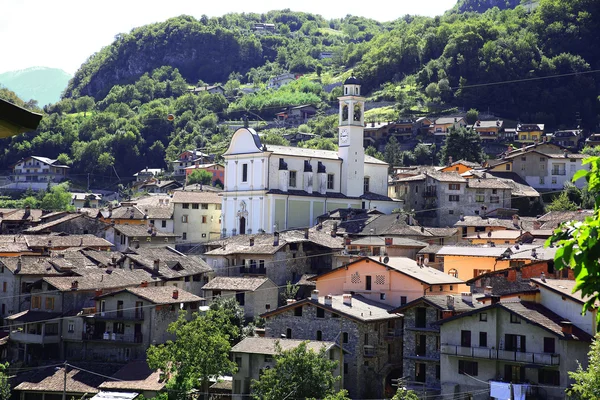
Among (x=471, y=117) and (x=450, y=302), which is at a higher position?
(x=471, y=117)

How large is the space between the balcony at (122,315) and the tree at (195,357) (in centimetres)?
705

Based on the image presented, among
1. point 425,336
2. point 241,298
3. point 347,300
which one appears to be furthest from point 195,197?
point 425,336

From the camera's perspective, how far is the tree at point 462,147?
95.2m

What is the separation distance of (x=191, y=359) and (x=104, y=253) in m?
22.2

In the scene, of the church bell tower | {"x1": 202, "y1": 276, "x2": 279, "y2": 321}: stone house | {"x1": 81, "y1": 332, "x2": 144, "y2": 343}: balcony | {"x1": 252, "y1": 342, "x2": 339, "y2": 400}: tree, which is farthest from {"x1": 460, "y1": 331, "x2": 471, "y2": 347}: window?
the church bell tower

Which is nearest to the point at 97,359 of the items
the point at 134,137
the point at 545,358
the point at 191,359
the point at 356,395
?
the point at 191,359

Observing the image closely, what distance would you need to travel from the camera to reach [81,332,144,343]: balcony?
48.6 m

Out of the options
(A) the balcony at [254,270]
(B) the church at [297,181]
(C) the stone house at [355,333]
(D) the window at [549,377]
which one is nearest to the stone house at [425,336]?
(C) the stone house at [355,333]

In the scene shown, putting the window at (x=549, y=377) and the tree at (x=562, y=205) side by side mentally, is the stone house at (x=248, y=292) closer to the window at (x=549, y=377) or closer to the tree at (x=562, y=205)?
the window at (x=549, y=377)

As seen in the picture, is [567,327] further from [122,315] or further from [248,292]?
[122,315]

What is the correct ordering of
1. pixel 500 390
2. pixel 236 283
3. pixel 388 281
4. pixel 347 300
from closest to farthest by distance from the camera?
pixel 500 390 < pixel 347 300 < pixel 388 281 < pixel 236 283

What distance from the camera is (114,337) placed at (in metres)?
49.0

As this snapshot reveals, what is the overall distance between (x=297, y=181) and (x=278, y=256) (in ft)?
60.6

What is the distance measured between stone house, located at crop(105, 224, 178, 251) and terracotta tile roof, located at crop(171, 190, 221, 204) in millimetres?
5779
